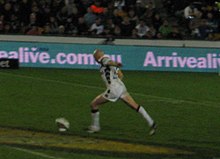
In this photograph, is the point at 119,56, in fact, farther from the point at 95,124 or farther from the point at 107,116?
the point at 95,124

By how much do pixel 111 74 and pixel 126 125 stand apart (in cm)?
190

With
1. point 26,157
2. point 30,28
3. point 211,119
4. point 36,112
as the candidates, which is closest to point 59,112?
point 36,112

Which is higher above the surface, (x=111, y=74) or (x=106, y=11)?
(x=111, y=74)

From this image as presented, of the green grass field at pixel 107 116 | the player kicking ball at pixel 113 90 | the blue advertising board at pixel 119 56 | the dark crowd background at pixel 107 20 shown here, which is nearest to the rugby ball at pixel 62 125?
the green grass field at pixel 107 116

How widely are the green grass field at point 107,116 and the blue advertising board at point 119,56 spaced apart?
0.49 meters

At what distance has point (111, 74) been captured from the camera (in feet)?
55.6

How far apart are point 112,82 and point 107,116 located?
3281mm

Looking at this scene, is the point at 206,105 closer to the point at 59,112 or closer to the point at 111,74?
the point at 59,112

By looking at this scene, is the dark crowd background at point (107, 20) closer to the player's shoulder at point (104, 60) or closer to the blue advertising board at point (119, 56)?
the blue advertising board at point (119, 56)

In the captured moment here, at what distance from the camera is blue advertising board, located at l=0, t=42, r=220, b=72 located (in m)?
31.0

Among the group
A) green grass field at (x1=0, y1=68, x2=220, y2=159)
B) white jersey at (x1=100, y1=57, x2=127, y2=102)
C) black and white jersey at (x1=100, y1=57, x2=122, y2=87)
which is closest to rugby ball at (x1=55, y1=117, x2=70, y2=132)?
green grass field at (x1=0, y1=68, x2=220, y2=159)

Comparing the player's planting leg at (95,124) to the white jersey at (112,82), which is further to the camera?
the player's planting leg at (95,124)

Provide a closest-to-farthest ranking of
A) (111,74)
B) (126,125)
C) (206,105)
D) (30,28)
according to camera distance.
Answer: (111,74)
(126,125)
(206,105)
(30,28)

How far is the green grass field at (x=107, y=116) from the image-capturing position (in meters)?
14.4
